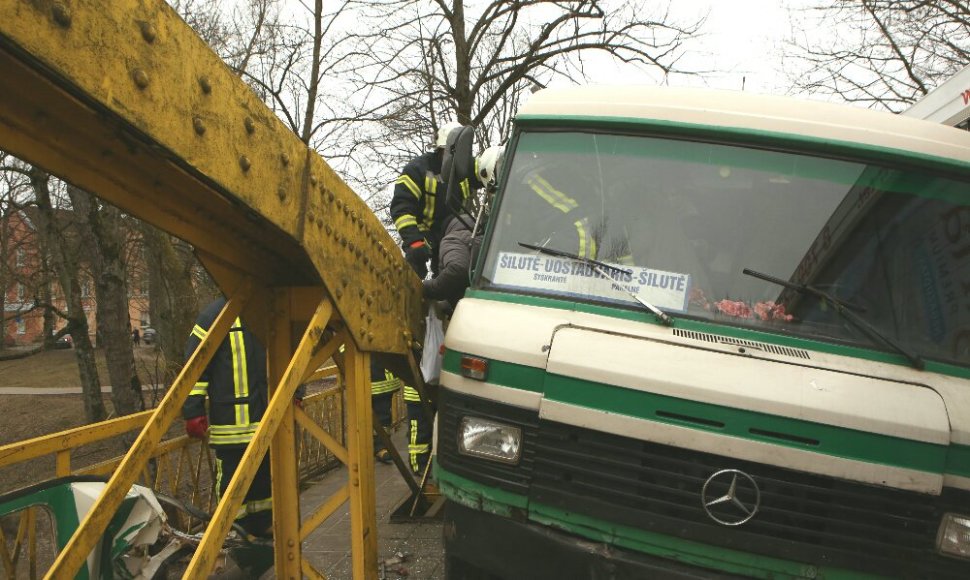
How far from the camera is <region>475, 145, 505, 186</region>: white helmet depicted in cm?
386

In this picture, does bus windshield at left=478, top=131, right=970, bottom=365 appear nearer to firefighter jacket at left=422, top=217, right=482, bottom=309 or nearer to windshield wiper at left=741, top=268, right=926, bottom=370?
windshield wiper at left=741, top=268, right=926, bottom=370

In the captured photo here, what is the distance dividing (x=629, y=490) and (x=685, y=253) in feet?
3.39

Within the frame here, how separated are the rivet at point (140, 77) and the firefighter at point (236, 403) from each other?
105 inches

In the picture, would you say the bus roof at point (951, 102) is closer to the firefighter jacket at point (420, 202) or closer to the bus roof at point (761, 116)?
the bus roof at point (761, 116)

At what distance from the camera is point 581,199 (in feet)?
9.80


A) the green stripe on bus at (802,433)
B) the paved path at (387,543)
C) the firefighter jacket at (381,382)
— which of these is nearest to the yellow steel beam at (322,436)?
the paved path at (387,543)

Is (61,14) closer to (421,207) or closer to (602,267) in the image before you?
(602,267)

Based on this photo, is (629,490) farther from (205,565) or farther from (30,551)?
(30,551)

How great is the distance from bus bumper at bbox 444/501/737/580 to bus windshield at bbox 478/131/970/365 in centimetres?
96

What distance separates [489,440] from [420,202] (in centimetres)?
301

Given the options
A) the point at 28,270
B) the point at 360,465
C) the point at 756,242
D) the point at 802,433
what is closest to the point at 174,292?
the point at 28,270

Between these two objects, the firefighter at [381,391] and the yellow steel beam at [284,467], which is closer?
the yellow steel beam at [284,467]

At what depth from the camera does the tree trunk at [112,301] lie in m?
8.60

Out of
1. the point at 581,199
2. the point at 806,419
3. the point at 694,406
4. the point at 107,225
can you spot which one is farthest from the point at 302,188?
the point at 107,225
